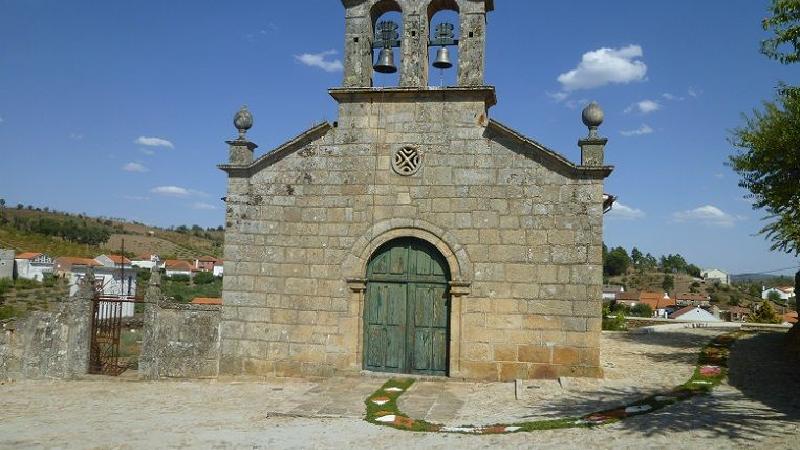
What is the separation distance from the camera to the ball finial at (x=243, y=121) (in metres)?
11.8

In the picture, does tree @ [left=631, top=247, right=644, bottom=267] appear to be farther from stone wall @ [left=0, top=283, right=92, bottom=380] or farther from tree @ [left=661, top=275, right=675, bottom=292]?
stone wall @ [left=0, top=283, right=92, bottom=380]

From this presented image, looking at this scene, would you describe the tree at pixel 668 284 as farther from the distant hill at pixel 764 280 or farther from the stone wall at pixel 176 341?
the stone wall at pixel 176 341

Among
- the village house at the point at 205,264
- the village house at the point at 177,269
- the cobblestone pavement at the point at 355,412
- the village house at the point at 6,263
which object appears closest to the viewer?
the cobblestone pavement at the point at 355,412

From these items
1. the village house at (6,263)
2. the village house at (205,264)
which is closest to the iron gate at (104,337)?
the village house at (6,263)

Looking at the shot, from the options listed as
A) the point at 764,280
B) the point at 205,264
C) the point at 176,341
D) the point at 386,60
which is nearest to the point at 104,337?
the point at 176,341

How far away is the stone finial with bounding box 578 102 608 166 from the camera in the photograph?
10.2 metres

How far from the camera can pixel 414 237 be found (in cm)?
1089

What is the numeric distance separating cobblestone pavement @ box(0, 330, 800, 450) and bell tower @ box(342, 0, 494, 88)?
18.8ft

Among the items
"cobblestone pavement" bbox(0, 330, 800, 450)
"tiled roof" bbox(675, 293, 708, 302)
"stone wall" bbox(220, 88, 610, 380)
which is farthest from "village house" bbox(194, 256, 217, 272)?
"stone wall" bbox(220, 88, 610, 380)

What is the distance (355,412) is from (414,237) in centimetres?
361

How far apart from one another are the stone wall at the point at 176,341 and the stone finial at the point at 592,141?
7529 mm

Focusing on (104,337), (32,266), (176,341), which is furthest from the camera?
(32,266)

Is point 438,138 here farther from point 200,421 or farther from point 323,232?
point 200,421

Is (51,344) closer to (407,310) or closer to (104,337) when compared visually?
(104,337)
